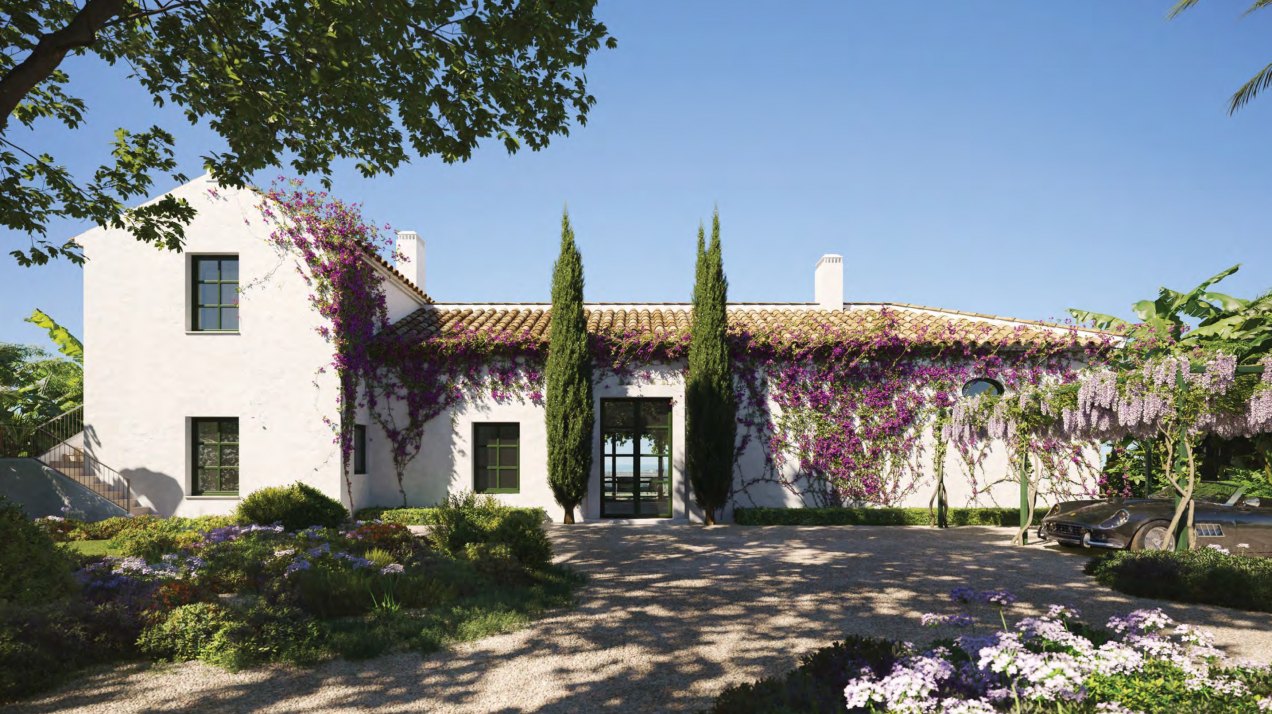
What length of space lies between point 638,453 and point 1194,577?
9.25 meters

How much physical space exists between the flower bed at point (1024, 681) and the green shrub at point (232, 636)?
371cm

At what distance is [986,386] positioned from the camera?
1424cm

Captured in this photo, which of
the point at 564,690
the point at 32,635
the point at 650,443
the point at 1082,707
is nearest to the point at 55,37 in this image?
the point at 32,635

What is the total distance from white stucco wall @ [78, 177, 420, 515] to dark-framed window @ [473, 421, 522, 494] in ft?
9.42

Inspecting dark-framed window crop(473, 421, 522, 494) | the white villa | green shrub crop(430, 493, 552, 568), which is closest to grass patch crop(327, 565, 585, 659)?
green shrub crop(430, 493, 552, 568)

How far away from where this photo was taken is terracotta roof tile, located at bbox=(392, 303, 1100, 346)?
46.4ft

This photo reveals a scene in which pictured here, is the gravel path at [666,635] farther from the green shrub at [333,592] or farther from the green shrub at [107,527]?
the green shrub at [107,527]

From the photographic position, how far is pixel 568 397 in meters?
13.4

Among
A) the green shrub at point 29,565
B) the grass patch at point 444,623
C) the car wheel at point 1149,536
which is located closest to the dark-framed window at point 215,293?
the green shrub at point 29,565

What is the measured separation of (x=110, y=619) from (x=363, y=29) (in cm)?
559

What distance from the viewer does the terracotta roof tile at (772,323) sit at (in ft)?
46.4

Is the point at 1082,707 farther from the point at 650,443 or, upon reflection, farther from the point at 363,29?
the point at 650,443

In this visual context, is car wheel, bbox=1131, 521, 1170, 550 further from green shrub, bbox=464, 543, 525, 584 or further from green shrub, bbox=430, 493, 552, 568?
green shrub, bbox=464, 543, 525, 584

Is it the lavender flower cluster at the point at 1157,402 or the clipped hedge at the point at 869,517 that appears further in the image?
the clipped hedge at the point at 869,517
